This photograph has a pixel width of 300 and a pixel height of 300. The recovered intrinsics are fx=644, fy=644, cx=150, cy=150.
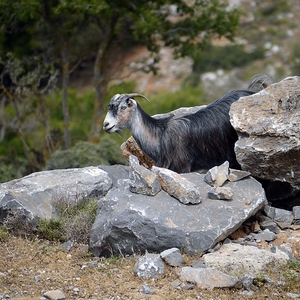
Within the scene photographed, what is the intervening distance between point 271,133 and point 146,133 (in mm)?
1959

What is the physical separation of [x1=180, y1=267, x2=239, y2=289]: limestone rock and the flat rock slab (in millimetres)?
404

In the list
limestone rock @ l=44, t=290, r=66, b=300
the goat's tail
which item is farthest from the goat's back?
limestone rock @ l=44, t=290, r=66, b=300

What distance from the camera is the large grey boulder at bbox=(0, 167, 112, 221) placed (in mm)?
8023

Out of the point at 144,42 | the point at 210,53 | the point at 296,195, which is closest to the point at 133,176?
the point at 296,195

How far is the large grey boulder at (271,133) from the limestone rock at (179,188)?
0.84m

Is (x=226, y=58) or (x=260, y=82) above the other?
(x=260, y=82)

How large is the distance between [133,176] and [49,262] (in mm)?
1349

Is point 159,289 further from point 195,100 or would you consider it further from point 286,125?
point 195,100

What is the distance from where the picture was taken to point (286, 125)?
747 centimetres

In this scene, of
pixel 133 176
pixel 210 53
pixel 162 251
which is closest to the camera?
pixel 162 251

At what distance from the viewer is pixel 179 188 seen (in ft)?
23.6

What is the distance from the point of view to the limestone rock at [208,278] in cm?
622

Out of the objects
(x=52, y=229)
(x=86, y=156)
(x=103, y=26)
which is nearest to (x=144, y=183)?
(x=52, y=229)

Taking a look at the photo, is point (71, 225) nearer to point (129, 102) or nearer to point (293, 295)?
point (129, 102)
